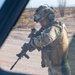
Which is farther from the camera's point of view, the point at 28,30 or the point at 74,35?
the point at 74,35

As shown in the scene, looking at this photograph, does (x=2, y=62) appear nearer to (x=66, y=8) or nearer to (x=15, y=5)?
(x=15, y=5)

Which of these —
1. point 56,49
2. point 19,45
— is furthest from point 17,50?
point 56,49

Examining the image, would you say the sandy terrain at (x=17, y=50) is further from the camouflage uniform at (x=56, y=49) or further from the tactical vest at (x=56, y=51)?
the tactical vest at (x=56, y=51)

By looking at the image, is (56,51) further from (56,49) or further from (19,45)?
(19,45)

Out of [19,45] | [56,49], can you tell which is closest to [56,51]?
[56,49]

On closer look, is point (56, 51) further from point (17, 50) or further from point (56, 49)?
point (17, 50)

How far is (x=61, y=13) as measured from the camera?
4.55ft

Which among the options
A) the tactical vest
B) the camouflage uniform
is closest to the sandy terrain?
the camouflage uniform

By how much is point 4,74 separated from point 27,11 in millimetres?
324

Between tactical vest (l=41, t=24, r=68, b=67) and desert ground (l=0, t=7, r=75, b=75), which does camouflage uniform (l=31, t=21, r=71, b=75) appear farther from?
desert ground (l=0, t=7, r=75, b=75)

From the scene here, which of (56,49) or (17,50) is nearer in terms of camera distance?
(17,50)

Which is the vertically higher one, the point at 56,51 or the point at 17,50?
the point at 17,50

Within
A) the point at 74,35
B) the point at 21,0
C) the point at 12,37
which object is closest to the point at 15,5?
the point at 21,0

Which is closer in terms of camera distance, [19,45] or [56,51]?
[19,45]
